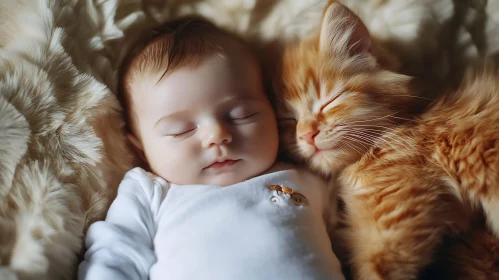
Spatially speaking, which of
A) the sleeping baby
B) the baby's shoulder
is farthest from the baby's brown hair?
the baby's shoulder

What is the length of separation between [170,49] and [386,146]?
21.8 inches

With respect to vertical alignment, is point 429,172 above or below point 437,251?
above

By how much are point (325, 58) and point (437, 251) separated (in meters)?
0.50

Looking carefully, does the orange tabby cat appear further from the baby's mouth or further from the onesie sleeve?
the onesie sleeve

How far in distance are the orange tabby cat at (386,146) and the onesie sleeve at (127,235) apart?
1.21 feet

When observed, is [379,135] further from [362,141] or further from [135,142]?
[135,142]

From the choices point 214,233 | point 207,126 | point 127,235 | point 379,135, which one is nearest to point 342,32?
point 379,135

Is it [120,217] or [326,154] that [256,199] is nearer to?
[326,154]

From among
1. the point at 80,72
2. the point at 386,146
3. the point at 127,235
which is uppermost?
the point at 80,72

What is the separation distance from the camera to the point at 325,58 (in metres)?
1.10

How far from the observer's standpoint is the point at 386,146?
1048mm

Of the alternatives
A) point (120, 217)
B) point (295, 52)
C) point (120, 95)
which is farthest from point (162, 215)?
point (295, 52)

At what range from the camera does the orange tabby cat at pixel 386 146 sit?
928 millimetres

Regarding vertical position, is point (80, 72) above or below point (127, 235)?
above
